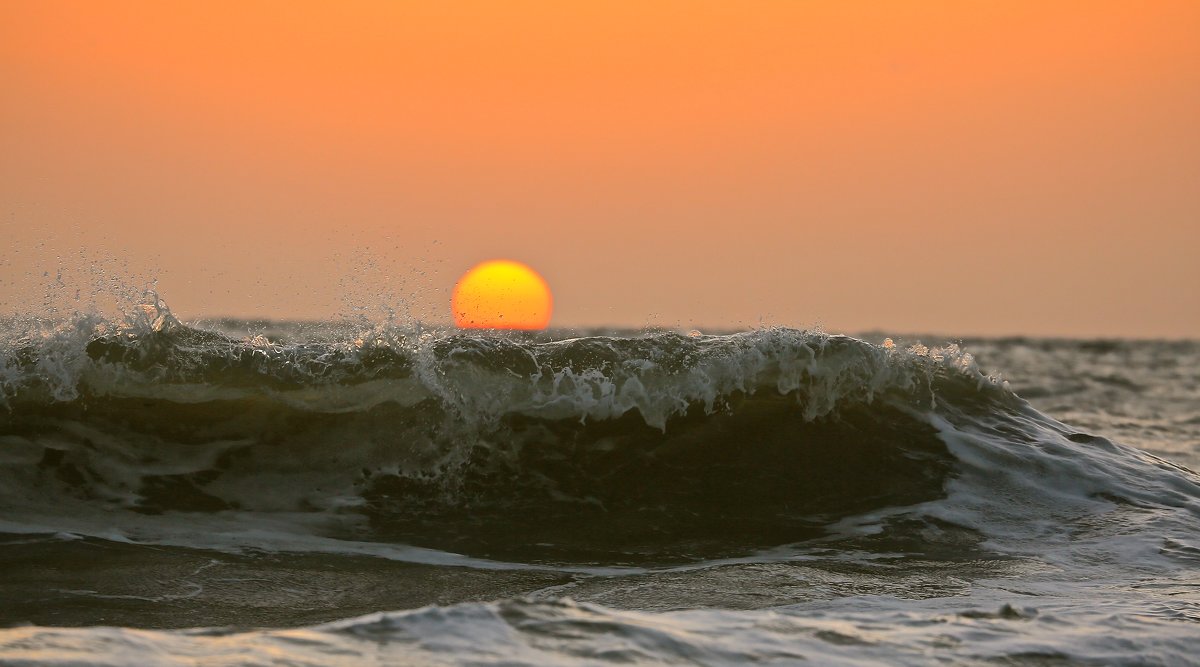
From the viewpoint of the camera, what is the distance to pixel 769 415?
770 centimetres

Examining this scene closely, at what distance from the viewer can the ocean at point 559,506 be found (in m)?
3.49

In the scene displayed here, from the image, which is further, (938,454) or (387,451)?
(938,454)

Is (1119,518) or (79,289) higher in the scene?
(79,289)

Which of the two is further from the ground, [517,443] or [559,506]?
[517,443]

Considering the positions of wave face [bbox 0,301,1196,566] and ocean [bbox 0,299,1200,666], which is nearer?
ocean [bbox 0,299,1200,666]

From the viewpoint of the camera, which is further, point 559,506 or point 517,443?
point 517,443

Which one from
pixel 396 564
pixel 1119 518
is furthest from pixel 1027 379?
pixel 396 564

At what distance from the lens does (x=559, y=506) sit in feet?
21.5

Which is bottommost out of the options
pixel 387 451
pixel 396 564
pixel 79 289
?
pixel 396 564

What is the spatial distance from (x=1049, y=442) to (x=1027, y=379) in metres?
12.9

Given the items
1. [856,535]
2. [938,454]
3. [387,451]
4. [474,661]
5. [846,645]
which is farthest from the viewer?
[938,454]

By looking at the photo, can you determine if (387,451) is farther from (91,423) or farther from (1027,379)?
(1027,379)

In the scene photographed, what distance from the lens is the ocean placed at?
3.49 metres

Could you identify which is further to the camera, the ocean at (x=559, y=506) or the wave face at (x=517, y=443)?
the wave face at (x=517, y=443)
